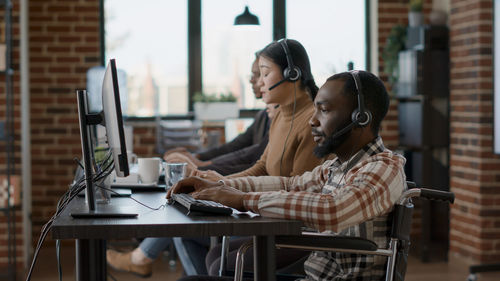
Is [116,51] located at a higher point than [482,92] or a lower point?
higher

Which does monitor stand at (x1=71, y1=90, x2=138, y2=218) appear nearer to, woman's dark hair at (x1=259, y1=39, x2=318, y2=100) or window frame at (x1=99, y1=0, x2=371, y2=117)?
woman's dark hair at (x1=259, y1=39, x2=318, y2=100)

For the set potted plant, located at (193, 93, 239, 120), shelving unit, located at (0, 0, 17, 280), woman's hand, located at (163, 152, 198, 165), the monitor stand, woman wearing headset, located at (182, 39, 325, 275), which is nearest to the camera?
the monitor stand

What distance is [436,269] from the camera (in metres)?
4.77

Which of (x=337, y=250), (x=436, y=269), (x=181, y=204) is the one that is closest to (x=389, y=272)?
(x=337, y=250)

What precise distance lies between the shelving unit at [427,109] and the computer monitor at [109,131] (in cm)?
340

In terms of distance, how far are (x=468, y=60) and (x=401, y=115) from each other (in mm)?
868

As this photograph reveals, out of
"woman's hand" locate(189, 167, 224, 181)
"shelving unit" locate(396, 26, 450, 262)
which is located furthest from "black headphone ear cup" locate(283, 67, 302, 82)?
"shelving unit" locate(396, 26, 450, 262)

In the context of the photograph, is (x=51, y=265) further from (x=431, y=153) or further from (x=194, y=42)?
(x=431, y=153)

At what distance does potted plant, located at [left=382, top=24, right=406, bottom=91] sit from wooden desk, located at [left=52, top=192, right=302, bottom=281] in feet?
12.6

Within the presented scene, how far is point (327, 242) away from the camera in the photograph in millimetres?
1858

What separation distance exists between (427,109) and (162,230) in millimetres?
3712

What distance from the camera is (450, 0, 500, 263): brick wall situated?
4695 millimetres

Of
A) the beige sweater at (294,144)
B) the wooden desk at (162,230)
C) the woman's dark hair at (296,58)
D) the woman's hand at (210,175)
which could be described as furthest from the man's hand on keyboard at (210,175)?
the wooden desk at (162,230)

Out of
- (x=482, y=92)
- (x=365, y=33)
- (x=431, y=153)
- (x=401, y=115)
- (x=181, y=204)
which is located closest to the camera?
(x=181, y=204)
